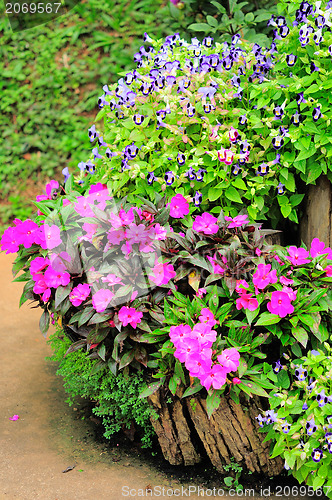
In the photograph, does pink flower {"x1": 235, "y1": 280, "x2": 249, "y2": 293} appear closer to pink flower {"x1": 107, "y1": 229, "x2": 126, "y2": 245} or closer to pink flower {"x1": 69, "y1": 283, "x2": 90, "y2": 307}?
pink flower {"x1": 107, "y1": 229, "x2": 126, "y2": 245}

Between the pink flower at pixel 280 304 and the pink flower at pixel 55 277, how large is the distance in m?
0.88

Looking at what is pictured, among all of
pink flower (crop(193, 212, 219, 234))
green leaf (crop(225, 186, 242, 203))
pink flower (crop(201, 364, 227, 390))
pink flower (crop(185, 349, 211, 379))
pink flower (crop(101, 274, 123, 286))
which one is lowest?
pink flower (crop(201, 364, 227, 390))

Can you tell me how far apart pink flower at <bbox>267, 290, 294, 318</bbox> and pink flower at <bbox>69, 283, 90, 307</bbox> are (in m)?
→ 0.79

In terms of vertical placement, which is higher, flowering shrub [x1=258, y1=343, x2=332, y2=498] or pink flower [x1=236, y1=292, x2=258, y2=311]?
pink flower [x1=236, y1=292, x2=258, y2=311]

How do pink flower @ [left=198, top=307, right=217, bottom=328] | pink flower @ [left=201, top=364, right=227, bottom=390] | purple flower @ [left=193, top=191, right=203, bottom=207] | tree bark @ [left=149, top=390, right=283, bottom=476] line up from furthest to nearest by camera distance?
1. purple flower @ [left=193, top=191, right=203, bottom=207]
2. tree bark @ [left=149, top=390, right=283, bottom=476]
3. pink flower @ [left=198, top=307, right=217, bottom=328]
4. pink flower @ [left=201, top=364, right=227, bottom=390]

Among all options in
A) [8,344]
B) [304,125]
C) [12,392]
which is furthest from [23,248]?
[304,125]

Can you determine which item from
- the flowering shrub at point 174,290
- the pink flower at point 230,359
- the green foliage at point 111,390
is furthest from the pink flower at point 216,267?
the green foliage at point 111,390

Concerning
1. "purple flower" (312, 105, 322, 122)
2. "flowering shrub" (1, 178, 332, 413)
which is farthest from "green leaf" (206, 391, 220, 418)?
"purple flower" (312, 105, 322, 122)

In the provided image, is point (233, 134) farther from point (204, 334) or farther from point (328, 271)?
point (204, 334)

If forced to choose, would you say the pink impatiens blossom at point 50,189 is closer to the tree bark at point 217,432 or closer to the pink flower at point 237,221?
the pink flower at point 237,221

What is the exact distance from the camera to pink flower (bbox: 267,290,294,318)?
2.13 m

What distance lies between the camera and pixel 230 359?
206 cm

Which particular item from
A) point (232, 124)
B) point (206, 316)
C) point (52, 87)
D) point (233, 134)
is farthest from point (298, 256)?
point (52, 87)

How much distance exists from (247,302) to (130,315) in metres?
0.50
